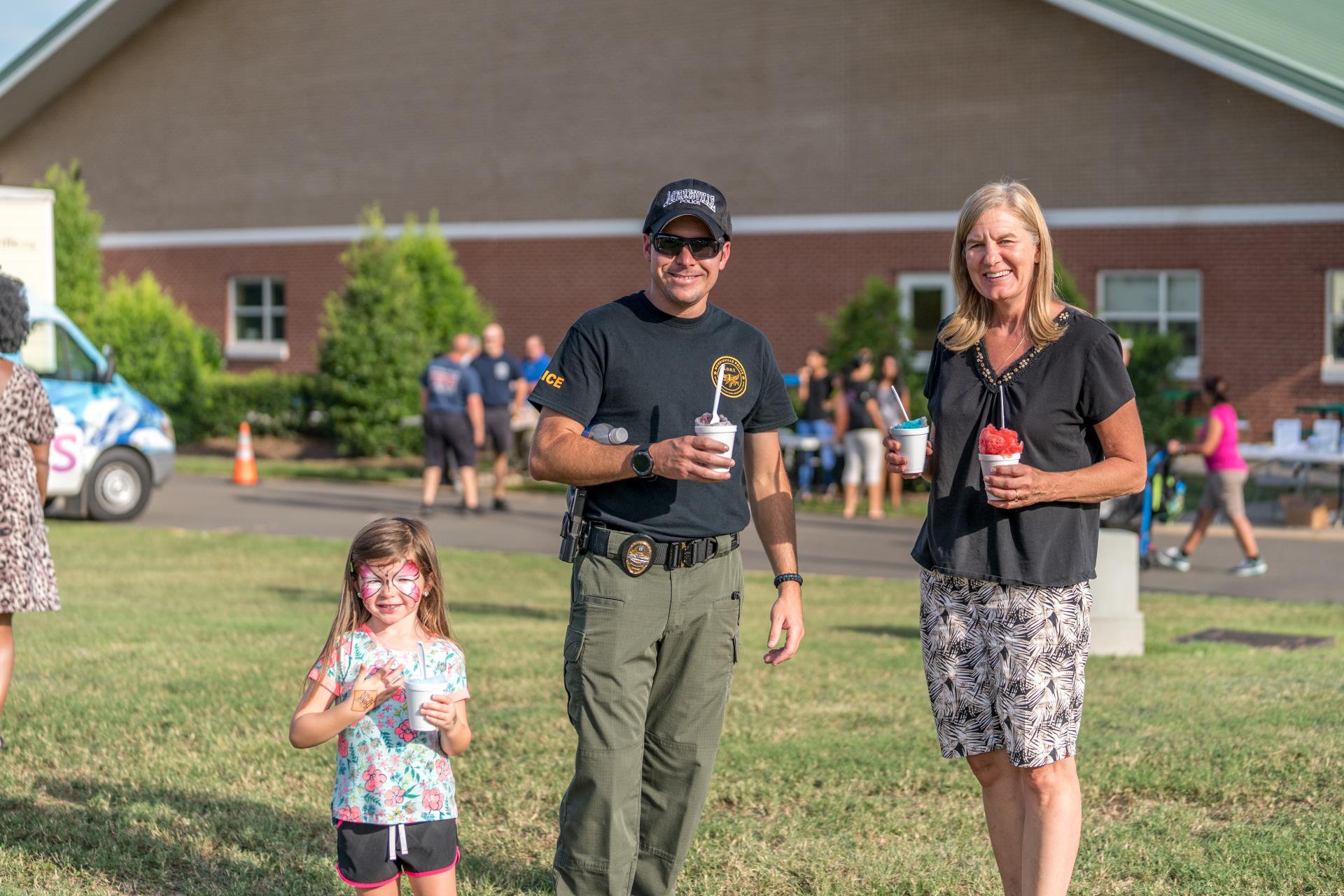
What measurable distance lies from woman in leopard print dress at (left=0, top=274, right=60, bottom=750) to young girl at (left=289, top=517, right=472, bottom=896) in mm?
2828

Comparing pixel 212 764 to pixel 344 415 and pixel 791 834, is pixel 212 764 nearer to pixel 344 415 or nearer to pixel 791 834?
pixel 791 834

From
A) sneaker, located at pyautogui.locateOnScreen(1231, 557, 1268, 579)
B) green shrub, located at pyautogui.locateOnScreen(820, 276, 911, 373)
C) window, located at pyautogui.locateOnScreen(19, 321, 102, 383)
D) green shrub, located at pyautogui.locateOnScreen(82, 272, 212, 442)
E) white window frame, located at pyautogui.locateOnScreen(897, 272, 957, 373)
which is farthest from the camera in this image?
green shrub, located at pyautogui.locateOnScreen(82, 272, 212, 442)

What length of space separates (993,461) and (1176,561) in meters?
11.3

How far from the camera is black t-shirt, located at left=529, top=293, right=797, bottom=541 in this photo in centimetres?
396

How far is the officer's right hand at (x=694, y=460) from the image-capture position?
11.9 feet

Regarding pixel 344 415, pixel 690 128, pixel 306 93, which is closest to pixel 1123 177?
pixel 690 128

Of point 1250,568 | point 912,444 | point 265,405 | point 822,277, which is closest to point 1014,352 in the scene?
point 912,444

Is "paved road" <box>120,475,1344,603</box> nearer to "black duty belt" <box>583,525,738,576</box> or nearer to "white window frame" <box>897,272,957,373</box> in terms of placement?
"white window frame" <box>897,272,957,373</box>

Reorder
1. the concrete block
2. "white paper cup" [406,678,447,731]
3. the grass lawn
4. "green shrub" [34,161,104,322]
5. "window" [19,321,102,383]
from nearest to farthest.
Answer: "white paper cup" [406,678,447,731] → the grass lawn → the concrete block → "window" [19,321,102,383] → "green shrub" [34,161,104,322]

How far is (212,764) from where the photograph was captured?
20.2ft

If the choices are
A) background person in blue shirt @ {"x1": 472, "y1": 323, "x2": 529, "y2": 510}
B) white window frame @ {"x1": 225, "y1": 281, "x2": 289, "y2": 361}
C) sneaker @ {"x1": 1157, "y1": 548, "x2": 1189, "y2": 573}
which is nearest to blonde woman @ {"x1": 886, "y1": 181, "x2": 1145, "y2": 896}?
sneaker @ {"x1": 1157, "y1": 548, "x2": 1189, "y2": 573}

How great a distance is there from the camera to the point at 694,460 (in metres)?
3.67

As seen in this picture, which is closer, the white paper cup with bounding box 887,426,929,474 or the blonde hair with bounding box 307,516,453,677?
the blonde hair with bounding box 307,516,453,677

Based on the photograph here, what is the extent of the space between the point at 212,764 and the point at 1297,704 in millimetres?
4990
